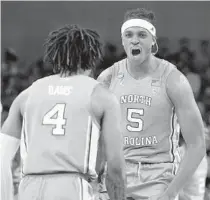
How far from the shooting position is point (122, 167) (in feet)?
13.2

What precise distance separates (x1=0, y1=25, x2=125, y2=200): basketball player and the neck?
3.74 ft

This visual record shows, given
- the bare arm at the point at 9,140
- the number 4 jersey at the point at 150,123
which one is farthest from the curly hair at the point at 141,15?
the bare arm at the point at 9,140

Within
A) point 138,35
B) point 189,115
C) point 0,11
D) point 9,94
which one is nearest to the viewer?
point 189,115

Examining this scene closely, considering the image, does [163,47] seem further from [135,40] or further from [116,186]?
[116,186]

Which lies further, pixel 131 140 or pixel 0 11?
pixel 0 11

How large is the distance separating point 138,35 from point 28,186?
1.73 metres

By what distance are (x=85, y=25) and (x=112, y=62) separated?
103 centimetres

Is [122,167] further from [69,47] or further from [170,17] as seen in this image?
[170,17]

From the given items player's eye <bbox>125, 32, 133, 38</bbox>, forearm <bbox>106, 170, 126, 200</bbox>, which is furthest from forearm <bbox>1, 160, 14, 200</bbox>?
player's eye <bbox>125, 32, 133, 38</bbox>

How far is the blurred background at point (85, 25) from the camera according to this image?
456 inches

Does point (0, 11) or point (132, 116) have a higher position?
point (0, 11)

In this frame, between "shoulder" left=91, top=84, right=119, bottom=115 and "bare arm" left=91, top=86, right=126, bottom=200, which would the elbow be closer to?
"bare arm" left=91, top=86, right=126, bottom=200

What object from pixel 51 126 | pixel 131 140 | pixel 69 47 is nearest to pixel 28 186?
pixel 51 126

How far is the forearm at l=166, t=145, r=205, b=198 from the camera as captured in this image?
477cm
